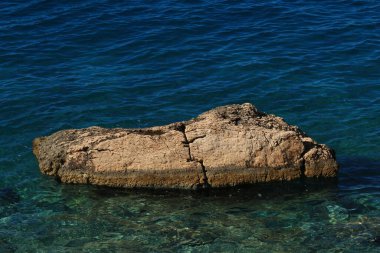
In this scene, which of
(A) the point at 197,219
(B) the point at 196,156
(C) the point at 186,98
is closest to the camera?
(A) the point at 197,219

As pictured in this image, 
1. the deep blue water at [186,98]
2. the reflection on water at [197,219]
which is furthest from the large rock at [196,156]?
the deep blue water at [186,98]

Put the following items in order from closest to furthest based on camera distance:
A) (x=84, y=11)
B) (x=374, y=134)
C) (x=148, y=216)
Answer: (x=148, y=216)
(x=374, y=134)
(x=84, y=11)

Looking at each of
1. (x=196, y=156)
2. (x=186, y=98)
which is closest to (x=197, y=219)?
(x=196, y=156)

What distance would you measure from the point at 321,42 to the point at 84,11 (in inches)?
427

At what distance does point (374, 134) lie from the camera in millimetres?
20422

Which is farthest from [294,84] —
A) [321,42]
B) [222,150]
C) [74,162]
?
[74,162]

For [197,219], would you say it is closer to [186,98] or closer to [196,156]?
[196,156]

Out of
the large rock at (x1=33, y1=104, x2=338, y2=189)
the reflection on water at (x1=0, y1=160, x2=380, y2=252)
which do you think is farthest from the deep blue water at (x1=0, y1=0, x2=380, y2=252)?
the large rock at (x1=33, y1=104, x2=338, y2=189)

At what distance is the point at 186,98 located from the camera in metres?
23.4

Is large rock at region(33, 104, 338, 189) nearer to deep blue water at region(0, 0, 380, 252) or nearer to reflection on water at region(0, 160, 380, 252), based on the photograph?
reflection on water at region(0, 160, 380, 252)

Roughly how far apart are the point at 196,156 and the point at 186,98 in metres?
6.58

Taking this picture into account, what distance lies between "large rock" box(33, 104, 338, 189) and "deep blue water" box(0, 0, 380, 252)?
40 cm

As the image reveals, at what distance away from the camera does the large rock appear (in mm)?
16969

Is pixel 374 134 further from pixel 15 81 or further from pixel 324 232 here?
pixel 15 81
